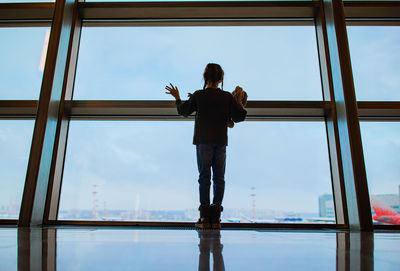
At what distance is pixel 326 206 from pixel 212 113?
1.24m

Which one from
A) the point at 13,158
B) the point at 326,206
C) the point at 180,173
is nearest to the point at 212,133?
the point at 180,173

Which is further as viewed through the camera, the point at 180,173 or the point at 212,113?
the point at 180,173

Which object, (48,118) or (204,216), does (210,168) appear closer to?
(204,216)

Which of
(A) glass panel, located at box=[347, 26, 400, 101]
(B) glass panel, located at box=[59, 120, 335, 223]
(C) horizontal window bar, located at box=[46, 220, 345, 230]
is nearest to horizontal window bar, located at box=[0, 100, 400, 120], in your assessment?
(B) glass panel, located at box=[59, 120, 335, 223]

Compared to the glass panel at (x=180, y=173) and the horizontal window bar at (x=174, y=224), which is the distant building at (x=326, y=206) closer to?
the glass panel at (x=180, y=173)

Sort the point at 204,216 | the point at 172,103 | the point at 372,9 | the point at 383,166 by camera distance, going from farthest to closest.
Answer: the point at 372,9, the point at 383,166, the point at 172,103, the point at 204,216

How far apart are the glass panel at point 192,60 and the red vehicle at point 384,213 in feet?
3.21

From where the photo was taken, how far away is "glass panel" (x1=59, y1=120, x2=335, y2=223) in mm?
2689

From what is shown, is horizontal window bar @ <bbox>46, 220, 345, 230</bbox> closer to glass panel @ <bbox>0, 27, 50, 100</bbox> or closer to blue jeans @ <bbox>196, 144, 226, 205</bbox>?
blue jeans @ <bbox>196, 144, 226, 205</bbox>

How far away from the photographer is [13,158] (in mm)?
2828

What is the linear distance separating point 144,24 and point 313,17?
1559 mm

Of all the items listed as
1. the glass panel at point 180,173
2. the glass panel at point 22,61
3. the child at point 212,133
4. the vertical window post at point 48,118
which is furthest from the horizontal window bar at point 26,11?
the child at point 212,133

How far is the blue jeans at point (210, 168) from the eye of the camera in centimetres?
211

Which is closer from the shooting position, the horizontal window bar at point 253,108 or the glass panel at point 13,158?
the horizontal window bar at point 253,108
